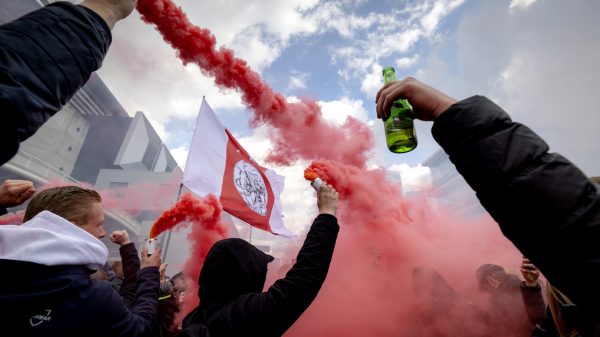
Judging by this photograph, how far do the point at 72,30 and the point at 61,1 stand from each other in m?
0.13

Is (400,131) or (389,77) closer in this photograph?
(400,131)

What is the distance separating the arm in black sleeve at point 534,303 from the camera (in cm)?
264

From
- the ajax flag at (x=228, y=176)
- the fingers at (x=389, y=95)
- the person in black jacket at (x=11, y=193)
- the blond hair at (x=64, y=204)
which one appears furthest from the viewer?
the ajax flag at (x=228, y=176)

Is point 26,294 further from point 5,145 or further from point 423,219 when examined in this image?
point 423,219

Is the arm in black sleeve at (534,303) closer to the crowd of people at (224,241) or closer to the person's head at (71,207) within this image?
the crowd of people at (224,241)

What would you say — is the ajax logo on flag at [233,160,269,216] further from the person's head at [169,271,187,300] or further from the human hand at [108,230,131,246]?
the human hand at [108,230,131,246]

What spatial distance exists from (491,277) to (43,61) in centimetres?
439

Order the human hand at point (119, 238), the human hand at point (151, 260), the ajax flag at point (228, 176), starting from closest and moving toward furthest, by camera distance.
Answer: the human hand at point (151, 260), the human hand at point (119, 238), the ajax flag at point (228, 176)

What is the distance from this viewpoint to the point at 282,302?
152 centimetres

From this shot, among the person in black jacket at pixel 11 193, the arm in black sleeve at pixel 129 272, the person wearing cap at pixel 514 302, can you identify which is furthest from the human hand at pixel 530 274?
the person in black jacket at pixel 11 193

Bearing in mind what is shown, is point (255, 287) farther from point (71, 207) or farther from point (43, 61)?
point (43, 61)

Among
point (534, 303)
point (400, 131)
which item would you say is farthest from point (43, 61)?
point (534, 303)

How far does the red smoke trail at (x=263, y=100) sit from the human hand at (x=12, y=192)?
4.16 m

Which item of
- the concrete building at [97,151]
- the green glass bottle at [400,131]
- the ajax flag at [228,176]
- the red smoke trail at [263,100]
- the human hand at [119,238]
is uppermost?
the concrete building at [97,151]
